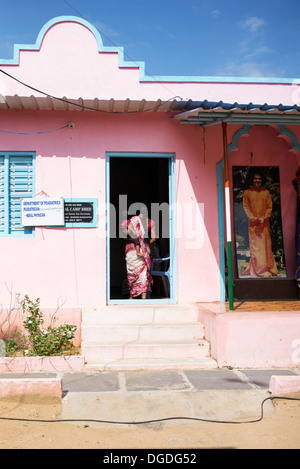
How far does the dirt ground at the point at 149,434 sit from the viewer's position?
3.90 m

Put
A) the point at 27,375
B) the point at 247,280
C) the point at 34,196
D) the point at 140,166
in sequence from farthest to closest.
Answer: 1. the point at 140,166
2. the point at 247,280
3. the point at 34,196
4. the point at 27,375

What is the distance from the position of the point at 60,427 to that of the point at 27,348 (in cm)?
273

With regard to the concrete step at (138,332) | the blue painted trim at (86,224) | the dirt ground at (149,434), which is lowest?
the dirt ground at (149,434)

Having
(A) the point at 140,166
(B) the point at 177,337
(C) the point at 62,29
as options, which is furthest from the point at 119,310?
(A) the point at 140,166

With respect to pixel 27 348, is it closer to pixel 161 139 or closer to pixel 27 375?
pixel 27 375

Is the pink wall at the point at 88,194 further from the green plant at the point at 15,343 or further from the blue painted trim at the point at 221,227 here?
the green plant at the point at 15,343

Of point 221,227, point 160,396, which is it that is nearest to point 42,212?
point 221,227

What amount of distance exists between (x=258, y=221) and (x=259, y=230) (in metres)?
0.17

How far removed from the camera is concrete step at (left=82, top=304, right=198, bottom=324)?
7062 mm

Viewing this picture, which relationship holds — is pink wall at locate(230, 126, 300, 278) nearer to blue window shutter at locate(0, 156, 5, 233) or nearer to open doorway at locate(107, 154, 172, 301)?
open doorway at locate(107, 154, 172, 301)

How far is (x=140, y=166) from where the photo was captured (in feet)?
44.8

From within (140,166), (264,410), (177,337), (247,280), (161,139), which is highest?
(140,166)

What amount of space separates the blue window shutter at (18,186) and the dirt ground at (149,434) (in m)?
3.44

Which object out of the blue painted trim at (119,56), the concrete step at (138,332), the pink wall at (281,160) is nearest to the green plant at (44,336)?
the concrete step at (138,332)
